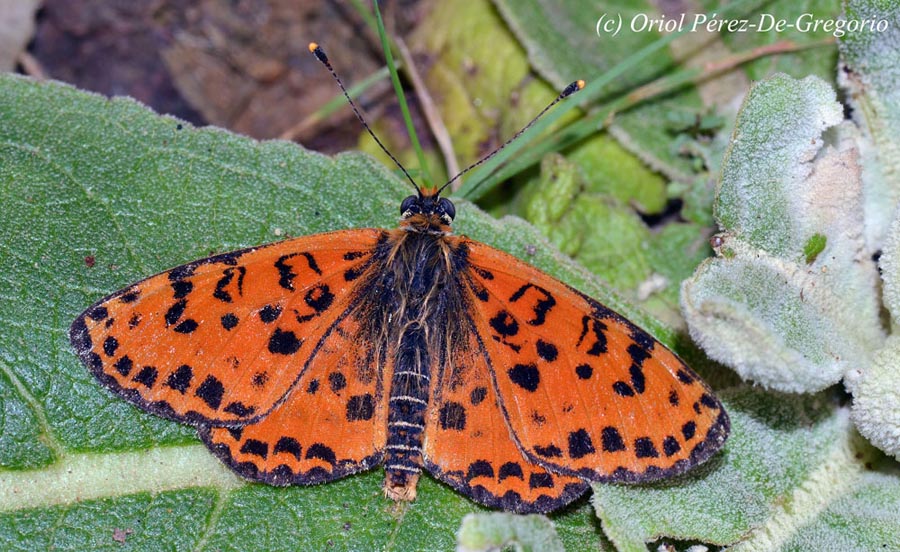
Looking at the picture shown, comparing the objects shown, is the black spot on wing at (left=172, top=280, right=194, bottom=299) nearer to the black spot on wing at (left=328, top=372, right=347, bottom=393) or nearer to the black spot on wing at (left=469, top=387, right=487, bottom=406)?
the black spot on wing at (left=328, top=372, right=347, bottom=393)

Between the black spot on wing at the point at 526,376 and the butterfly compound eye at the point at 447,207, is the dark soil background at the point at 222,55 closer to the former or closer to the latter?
the butterfly compound eye at the point at 447,207

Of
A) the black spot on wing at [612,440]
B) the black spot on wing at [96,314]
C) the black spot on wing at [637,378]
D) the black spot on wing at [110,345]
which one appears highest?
the black spot on wing at [96,314]

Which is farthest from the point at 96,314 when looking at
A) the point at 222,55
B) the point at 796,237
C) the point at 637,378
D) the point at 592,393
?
the point at 222,55

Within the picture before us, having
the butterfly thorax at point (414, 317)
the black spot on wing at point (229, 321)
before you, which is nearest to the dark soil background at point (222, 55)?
the butterfly thorax at point (414, 317)

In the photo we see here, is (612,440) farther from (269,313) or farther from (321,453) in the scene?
(269,313)

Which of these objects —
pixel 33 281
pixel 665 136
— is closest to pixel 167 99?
pixel 33 281

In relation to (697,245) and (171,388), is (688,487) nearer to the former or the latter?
(697,245)

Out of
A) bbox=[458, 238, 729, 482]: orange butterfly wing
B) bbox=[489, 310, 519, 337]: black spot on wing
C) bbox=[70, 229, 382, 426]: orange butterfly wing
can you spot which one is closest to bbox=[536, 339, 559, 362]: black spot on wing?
bbox=[458, 238, 729, 482]: orange butterfly wing
